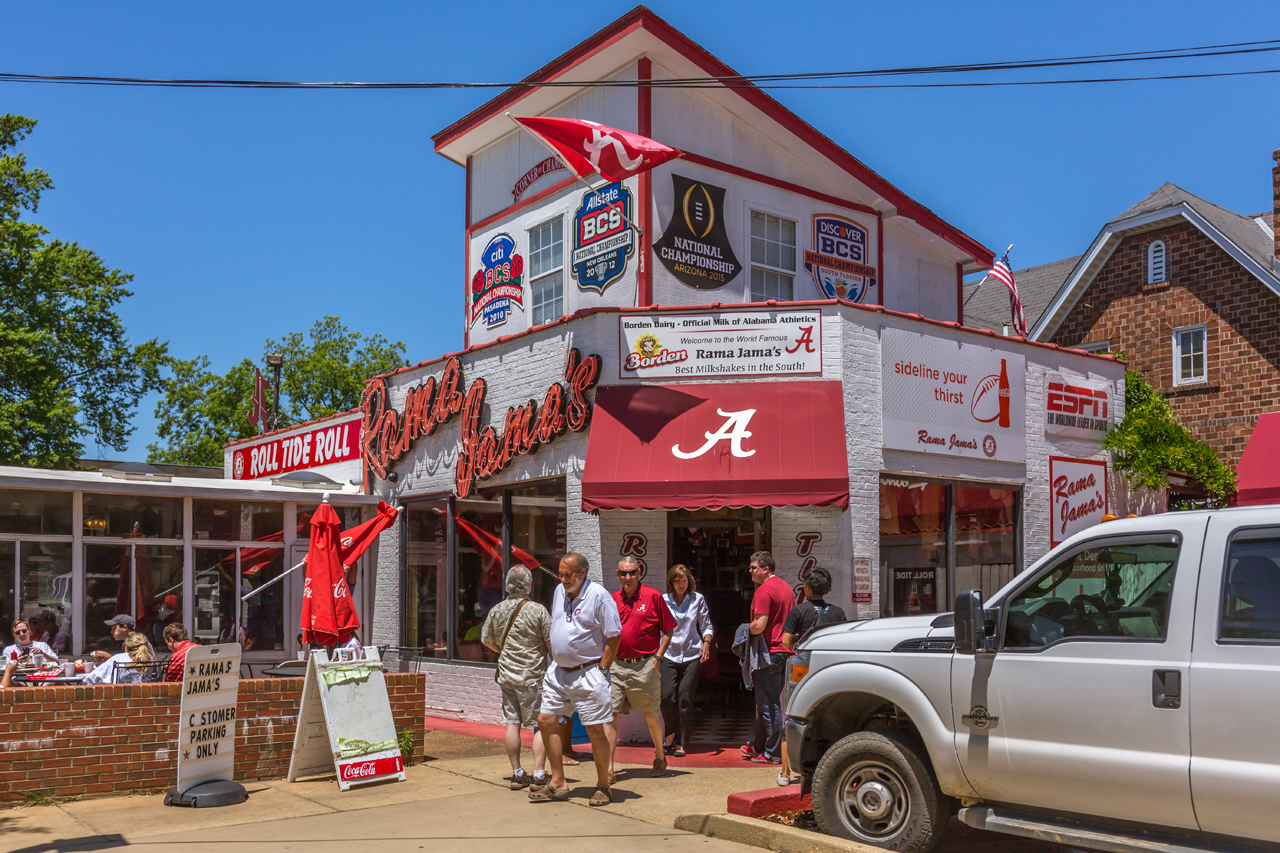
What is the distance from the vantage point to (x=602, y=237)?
14305 mm

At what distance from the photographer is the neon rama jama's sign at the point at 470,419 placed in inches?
487

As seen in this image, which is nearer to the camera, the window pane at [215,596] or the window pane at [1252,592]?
the window pane at [1252,592]

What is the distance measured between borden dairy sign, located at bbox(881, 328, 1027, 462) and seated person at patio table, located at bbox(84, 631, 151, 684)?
25.4 ft

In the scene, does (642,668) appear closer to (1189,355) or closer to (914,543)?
(914,543)

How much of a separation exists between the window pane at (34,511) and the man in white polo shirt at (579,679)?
890 cm

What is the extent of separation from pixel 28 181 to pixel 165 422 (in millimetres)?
20064

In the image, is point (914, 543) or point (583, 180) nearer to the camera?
point (914, 543)

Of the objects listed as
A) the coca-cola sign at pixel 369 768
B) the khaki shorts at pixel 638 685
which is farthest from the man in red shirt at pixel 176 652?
the khaki shorts at pixel 638 685

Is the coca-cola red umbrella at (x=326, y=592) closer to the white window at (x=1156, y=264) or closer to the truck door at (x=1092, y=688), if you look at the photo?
the truck door at (x=1092, y=688)

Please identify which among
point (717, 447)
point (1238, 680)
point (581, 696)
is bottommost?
point (581, 696)

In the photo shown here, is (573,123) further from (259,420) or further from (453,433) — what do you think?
(259,420)

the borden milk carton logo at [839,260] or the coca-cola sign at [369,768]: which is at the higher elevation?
the borden milk carton logo at [839,260]

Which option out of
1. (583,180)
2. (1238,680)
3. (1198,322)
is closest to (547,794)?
(1238,680)

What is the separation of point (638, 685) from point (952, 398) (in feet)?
18.0
